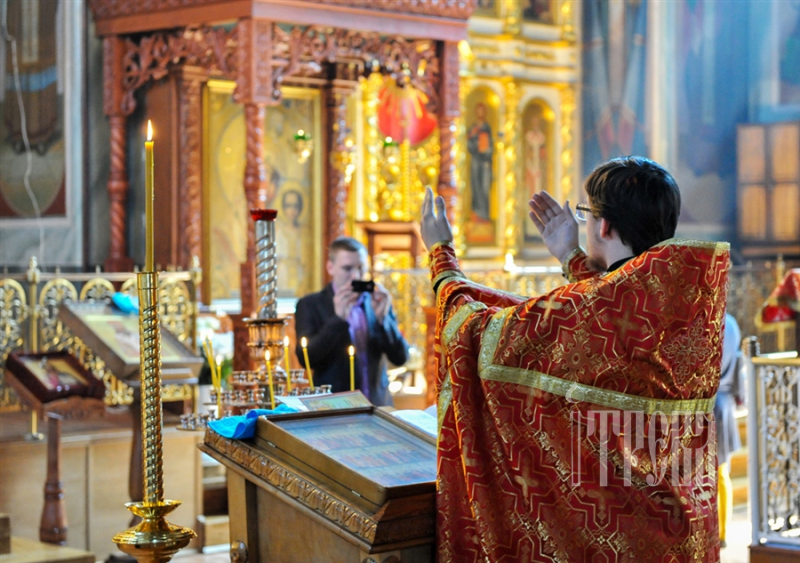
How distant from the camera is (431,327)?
802cm

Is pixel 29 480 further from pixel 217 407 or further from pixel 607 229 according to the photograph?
pixel 607 229

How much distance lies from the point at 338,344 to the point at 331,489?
2.27 m

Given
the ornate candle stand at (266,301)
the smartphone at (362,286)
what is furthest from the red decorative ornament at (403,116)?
the ornate candle stand at (266,301)

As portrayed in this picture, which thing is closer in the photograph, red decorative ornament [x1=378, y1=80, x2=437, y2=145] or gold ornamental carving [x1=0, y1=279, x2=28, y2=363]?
gold ornamental carving [x1=0, y1=279, x2=28, y2=363]

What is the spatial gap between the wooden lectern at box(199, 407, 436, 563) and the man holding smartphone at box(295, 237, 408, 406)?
1832 millimetres

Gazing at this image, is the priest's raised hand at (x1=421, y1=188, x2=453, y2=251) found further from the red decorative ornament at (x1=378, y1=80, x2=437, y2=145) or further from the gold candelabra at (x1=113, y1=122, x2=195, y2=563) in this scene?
the red decorative ornament at (x1=378, y1=80, x2=437, y2=145)

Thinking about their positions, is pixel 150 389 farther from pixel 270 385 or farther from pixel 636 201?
pixel 270 385

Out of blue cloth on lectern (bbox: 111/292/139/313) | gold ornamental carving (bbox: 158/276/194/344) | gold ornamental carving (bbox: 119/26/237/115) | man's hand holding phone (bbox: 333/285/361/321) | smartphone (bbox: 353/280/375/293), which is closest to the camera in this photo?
smartphone (bbox: 353/280/375/293)

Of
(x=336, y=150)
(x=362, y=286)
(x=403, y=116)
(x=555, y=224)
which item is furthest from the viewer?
(x=403, y=116)

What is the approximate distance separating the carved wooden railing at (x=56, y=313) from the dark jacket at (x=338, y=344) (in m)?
2.01

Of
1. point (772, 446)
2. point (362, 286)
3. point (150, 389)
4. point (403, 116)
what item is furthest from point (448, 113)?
point (150, 389)

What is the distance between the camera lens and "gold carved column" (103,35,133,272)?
9.39 meters

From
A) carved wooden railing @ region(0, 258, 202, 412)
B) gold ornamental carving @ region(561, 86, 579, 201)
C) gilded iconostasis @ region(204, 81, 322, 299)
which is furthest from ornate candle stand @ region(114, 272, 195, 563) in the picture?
gold ornamental carving @ region(561, 86, 579, 201)

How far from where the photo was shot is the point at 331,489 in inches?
102
